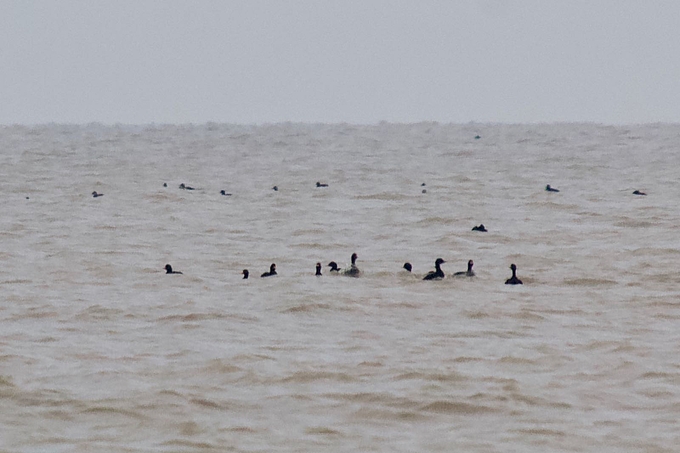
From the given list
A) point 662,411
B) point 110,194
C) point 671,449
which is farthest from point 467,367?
point 110,194

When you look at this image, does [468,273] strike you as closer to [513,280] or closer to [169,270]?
[513,280]

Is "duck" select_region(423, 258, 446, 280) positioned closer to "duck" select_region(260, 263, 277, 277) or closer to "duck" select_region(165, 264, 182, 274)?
"duck" select_region(260, 263, 277, 277)

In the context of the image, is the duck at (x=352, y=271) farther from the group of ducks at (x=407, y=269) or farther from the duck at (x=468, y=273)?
the duck at (x=468, y=273)

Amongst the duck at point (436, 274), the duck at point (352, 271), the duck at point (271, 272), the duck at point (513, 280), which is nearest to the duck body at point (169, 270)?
the duck at point (271, 272)

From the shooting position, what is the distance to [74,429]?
13680mm

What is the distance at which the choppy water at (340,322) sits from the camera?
1387cm

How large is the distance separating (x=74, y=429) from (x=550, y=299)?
1082 cm

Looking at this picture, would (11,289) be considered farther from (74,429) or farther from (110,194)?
(110,194)

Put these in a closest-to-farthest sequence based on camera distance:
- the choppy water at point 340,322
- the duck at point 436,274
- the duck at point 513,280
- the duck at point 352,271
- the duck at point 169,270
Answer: the choppy water at point 340,322 → the duck at point 513,280 → the duck at point 436,274 → the duck at point 352,271 → the duck at point 169,270

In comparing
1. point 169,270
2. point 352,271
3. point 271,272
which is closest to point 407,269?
point 352,271

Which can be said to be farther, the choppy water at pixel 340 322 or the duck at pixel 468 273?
the duck at pixel 468 273

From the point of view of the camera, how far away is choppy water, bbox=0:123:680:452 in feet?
45.5

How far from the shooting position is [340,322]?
65.2 feet

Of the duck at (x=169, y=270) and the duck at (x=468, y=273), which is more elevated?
the duck at (x=468, y=273)
